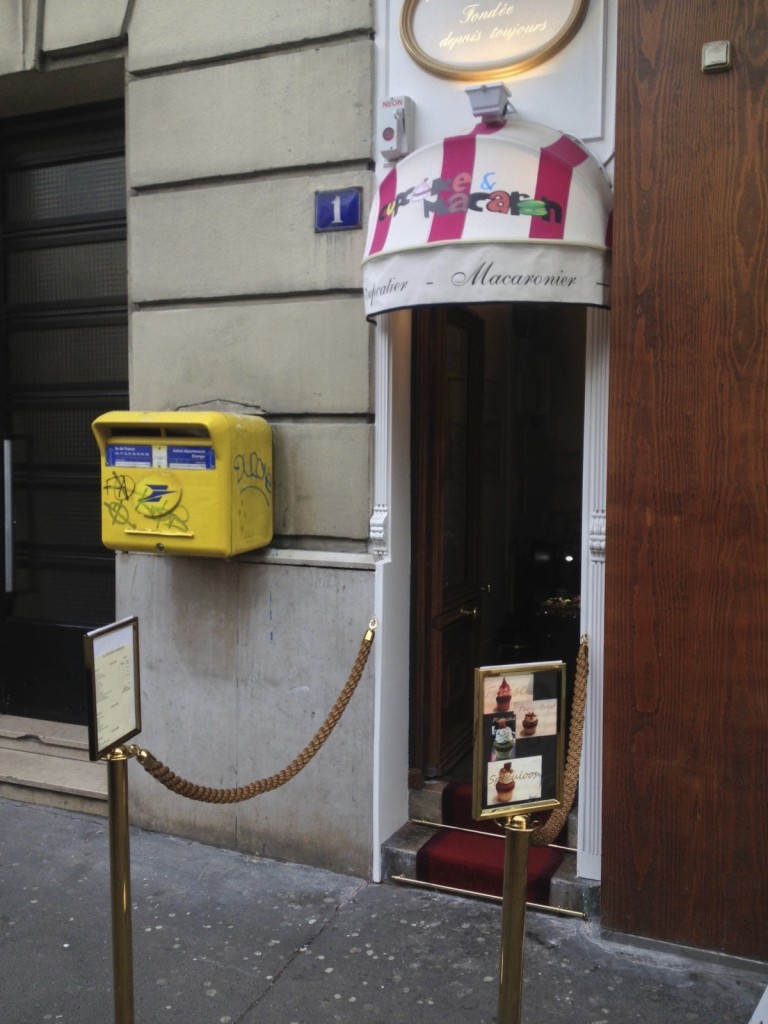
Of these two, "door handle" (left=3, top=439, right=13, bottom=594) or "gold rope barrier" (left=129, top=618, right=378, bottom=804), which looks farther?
"door handle" (left=3, top=439, right=13, bottom=594)

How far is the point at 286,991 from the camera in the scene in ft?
12.8

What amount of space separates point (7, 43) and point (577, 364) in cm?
486

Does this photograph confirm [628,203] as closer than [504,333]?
Yes

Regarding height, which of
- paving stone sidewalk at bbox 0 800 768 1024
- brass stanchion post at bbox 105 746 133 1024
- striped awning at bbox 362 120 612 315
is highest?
striped awning at bbox 362 120 612 315

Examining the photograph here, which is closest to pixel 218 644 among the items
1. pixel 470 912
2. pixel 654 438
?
pixel 470 912

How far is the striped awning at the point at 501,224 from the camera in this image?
404cm

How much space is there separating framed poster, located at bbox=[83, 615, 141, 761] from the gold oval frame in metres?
3.01

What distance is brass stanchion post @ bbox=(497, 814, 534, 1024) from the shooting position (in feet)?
9.34

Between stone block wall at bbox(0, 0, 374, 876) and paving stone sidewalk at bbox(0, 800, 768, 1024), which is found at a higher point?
stone block wall at bbox(0, 0, 374, 876)

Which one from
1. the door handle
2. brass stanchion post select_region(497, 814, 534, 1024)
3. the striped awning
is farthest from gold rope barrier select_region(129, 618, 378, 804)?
the door handle

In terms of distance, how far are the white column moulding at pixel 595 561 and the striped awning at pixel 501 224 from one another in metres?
0.33

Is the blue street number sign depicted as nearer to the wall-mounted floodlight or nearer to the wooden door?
the wooden door

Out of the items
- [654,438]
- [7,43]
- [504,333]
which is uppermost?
[7,43]

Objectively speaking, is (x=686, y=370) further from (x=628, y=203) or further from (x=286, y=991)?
(x=286, y=991)
